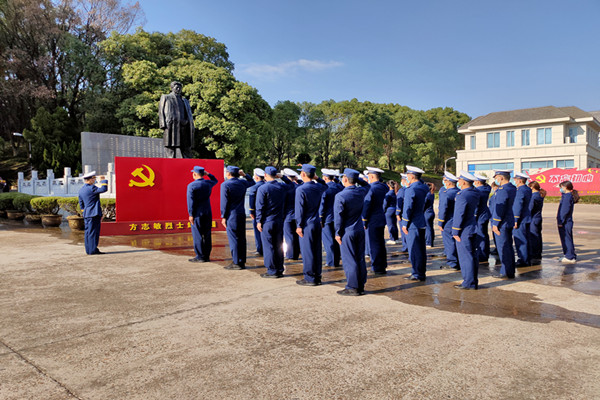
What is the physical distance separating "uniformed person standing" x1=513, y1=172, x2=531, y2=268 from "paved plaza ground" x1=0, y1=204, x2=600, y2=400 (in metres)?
0.72

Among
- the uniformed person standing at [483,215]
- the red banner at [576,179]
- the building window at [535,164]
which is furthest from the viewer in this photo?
the building window at [535,164]

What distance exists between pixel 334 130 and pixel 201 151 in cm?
2161

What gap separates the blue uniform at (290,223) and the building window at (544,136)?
39.9 m

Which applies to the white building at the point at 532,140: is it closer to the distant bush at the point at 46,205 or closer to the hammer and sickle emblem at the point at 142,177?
the hammer and sickle emblem at the point at 142,177

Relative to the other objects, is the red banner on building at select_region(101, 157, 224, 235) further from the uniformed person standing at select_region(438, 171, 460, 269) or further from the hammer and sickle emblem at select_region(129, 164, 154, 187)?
the uniformed person standing at select_region(438, 171, 460, 269)

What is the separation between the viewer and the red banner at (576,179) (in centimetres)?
2678

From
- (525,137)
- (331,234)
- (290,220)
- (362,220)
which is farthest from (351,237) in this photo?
(525,137)

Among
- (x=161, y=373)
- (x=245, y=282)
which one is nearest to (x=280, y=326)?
(x=161, y=373)

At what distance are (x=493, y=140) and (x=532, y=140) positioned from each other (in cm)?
352

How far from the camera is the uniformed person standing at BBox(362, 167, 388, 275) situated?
6574 millimetres

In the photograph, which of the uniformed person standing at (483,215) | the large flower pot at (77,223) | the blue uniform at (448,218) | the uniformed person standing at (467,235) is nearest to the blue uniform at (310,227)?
the uniformed person standing at (467,235)

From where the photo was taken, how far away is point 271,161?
4453cm

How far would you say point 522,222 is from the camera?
7539 millimetres

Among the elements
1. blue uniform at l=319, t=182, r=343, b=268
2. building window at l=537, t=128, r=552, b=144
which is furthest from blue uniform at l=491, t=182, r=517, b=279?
building window at l=537, t=128, r=552, b=144
